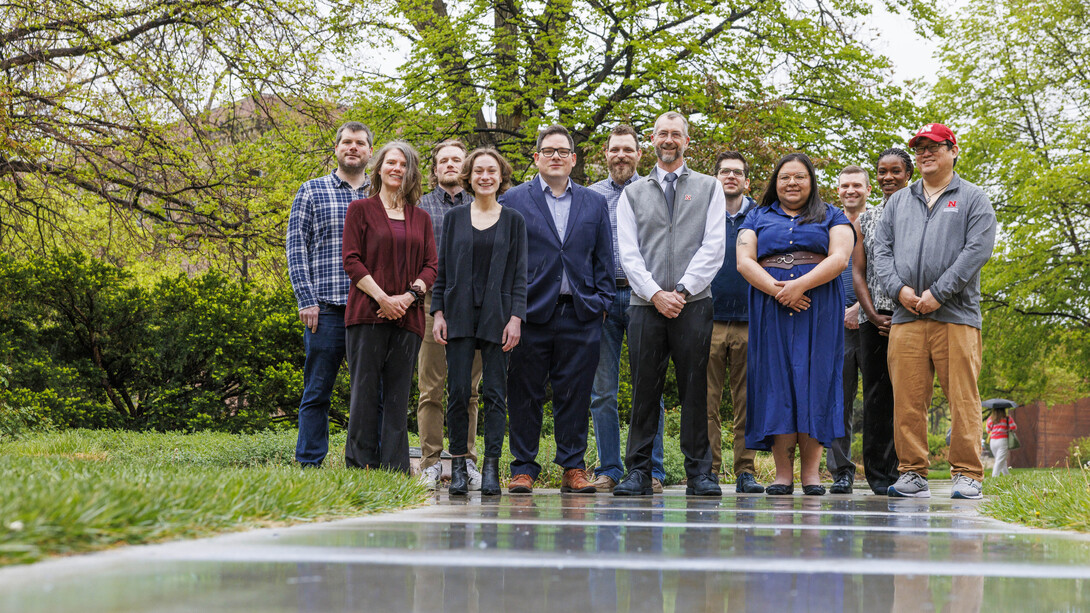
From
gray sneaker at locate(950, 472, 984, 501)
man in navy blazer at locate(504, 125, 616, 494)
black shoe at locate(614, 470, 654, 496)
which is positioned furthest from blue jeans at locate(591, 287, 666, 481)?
gray sneaker at locate(950, 472, 984, 501)

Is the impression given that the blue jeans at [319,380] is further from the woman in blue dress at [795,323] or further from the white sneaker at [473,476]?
the woman in blue dress at [795,323]

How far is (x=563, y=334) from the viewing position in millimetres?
6145

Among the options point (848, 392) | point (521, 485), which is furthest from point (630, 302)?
point (848, 392)

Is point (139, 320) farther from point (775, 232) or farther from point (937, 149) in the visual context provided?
point (937, 149)

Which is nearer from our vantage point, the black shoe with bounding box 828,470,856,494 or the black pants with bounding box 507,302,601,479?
the black pants with bounding box 507,302,601,479

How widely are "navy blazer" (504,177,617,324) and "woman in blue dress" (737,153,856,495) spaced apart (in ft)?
2.98

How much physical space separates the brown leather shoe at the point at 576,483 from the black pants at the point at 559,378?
4 centimetres

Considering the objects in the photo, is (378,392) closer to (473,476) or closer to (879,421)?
(473,476)

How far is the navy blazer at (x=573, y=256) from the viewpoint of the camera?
20.1 ft

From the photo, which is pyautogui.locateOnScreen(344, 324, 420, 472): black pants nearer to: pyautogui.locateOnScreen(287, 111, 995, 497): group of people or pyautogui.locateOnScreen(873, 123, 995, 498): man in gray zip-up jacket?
pyautogui.locateOnScreen(287, 111, 995, 497): group of people

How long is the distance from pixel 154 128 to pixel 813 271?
1008cm

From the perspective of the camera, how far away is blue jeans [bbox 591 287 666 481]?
670cm

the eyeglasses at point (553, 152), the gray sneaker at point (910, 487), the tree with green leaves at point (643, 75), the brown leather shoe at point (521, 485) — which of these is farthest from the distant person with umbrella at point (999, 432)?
the brown leather shoe at point (521, 485)

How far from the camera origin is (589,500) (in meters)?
5.26
